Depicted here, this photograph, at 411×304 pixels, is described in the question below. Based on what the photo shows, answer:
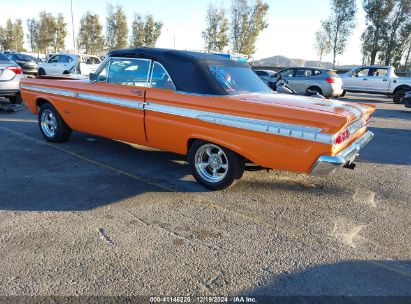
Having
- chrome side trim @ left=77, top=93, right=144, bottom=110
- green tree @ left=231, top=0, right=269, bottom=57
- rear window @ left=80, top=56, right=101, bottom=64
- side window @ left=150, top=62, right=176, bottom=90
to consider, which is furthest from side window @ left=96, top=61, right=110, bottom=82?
green tree @ left=231, top=0, right=269, bottom=57

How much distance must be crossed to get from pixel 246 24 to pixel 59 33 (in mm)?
25179

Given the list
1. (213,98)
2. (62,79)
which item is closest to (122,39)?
(62,79)

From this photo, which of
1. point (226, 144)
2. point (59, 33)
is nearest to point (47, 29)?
point (59, 33)

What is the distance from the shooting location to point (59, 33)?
50.3 meters

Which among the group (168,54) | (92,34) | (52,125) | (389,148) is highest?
(92,34)

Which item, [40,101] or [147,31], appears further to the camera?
[147,31]

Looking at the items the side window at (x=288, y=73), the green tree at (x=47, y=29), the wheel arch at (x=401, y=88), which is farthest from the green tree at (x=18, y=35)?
the wheel arch at (x=401, y=88)

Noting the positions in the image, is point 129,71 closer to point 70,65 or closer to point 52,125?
point 52,125

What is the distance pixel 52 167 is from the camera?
549 centimetres

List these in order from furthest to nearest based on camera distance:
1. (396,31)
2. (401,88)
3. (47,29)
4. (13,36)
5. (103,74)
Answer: (13,36)
(47,29)
(396,31)
(401,88)
(103,74)

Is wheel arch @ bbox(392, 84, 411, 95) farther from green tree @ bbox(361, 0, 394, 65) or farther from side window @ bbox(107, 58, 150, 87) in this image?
green tree @ bbox(361, 0, 394, 65)

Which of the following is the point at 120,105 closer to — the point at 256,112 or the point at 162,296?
the point at 256,112

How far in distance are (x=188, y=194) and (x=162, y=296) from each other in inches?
78.9

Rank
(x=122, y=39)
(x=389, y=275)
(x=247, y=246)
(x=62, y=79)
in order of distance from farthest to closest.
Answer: (x=122, y=39) < (x=62, y=79) < (x=247, y=246) < (x=389, y=275)
